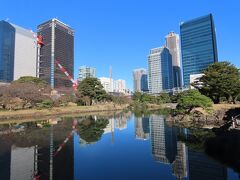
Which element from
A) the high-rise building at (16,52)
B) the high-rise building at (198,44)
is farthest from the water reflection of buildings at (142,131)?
the high-rise building at (16,52)

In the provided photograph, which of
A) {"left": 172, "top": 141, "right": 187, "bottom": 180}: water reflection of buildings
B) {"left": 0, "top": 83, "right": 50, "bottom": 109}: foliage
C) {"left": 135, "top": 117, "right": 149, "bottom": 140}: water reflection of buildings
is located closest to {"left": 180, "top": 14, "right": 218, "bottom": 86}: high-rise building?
{"left": 0, "top": 83, "right": 50, "bottom": 109}: foliage

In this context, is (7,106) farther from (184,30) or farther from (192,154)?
(184,30)

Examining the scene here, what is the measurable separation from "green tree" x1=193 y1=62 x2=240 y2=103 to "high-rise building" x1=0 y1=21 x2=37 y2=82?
10009cm

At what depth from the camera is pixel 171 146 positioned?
1516 centimetres

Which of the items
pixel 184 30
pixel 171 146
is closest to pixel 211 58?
pixel 184 30

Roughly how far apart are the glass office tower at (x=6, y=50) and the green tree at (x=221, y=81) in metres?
101

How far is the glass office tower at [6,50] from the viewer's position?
4151 inches

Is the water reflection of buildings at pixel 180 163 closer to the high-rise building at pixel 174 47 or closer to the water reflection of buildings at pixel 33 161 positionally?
the water reflection of buildings at pixel 33 161

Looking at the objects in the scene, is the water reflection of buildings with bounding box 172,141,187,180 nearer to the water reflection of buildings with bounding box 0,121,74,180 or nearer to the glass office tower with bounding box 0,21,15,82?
the water reflection of buildings with bounding box 0,121,74,180

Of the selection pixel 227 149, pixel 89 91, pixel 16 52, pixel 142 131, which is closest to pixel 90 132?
pixel 142 131

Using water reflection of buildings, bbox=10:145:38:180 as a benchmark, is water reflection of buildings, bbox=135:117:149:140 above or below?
above

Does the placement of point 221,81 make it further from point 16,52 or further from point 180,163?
point 16,52

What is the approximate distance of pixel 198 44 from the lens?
10550cm

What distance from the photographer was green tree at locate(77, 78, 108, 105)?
200ft
